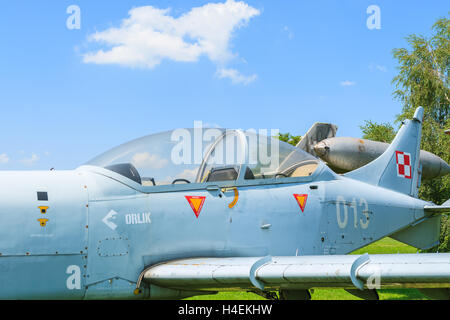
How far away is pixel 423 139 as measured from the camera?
18.6 metres

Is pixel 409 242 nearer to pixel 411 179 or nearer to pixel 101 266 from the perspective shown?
pixel 411 179

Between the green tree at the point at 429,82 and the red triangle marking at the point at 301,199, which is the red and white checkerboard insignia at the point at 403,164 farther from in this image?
the green tree at the point at 429,82

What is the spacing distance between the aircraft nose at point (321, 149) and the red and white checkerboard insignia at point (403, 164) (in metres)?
3.51

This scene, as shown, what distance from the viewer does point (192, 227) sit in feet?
16.9

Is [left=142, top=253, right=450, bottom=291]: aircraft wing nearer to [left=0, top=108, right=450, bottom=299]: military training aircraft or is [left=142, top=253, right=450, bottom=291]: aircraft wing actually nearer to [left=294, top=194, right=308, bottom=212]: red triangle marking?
[left=0, top=108, right=450, bottom=299]: military training aircraft

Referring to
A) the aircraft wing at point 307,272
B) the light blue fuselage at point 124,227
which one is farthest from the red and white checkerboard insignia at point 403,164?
the aircraft wing at point 307,272

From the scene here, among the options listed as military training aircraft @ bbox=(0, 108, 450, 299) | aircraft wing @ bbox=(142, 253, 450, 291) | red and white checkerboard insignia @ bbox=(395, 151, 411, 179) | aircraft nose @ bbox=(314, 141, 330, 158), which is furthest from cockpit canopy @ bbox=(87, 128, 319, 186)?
aircraft nose @ bbox=(314, 141, 330, 158)

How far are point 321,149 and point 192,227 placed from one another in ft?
24.7

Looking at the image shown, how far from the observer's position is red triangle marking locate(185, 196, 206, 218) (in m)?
5.17

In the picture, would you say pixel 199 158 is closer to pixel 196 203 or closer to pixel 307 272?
pixel 196 203

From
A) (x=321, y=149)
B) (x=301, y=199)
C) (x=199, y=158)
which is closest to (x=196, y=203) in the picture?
(x=199, y=158)

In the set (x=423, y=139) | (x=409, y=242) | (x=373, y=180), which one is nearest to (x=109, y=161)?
(x=373, y=180)

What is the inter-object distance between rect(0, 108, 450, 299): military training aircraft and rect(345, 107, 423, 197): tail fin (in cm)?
85
